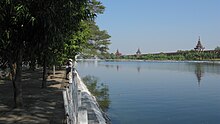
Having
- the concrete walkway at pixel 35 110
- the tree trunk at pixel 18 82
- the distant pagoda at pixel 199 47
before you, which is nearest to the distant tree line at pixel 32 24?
the tree trunk at pixel 18 82

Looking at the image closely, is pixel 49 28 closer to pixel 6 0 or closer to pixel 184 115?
pixel 6 0

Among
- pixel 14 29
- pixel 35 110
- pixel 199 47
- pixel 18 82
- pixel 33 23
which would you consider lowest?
pixel 35 110

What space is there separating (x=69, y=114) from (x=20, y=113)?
5.92 m

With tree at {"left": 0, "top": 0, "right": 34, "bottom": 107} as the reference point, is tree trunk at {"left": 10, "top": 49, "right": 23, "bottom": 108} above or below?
below

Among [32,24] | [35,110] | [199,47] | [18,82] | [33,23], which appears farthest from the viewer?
[199,47]

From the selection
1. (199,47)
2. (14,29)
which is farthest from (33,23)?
(199,47)

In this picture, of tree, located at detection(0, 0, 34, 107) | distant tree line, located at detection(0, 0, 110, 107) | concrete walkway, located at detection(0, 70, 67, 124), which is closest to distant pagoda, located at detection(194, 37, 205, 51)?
concrete walkway, located at detection(0, 70, 67, 124)

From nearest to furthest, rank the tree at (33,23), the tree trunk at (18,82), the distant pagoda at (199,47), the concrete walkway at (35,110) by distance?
the tree at (33,23) < the concrete walkway at (35,110) < the tree trunk at (18,82) < the distant pagoda at (199,47)

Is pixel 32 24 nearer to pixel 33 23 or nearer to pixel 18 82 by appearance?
pixel 33 23

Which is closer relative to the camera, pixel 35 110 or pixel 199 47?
pixel 35 110

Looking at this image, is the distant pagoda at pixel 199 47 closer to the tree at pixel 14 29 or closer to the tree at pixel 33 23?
the tree at pixel 33 23

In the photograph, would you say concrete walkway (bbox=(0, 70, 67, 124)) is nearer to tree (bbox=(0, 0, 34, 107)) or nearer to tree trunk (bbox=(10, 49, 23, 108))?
tree trunk (bbox=(10, 49, 23, 108))

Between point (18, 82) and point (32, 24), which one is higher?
point (32, 24)

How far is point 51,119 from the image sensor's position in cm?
932
